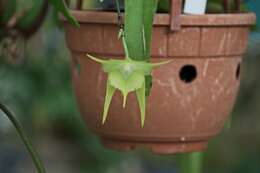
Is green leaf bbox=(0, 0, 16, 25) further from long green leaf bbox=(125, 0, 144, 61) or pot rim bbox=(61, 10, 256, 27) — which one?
long green leaf bbox=(125, 0, 144, 61)

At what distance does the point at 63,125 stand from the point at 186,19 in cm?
144

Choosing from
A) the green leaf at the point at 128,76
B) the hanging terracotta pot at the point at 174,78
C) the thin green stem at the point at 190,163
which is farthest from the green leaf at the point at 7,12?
the green leaf at the point at 128,76

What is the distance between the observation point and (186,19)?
4.21ft

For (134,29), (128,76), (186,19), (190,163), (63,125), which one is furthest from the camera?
(63,125)

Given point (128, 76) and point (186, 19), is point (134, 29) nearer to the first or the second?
point (128, 76)

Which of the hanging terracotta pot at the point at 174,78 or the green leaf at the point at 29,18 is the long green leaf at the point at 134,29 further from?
the green leaf at the point at 29,18

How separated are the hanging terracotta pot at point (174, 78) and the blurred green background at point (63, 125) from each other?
0.94ft

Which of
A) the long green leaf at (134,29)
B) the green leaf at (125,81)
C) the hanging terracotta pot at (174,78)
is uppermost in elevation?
the long green leaf at (134,29)

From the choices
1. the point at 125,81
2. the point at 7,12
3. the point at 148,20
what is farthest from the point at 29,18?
the point at 125,81

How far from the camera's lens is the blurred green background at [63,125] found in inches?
92.5

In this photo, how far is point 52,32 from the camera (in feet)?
8.19

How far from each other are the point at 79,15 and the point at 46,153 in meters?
1.92

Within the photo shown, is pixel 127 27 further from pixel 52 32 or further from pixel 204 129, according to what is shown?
pixel 52 32

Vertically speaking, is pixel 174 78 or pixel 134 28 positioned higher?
pixel 134 28
